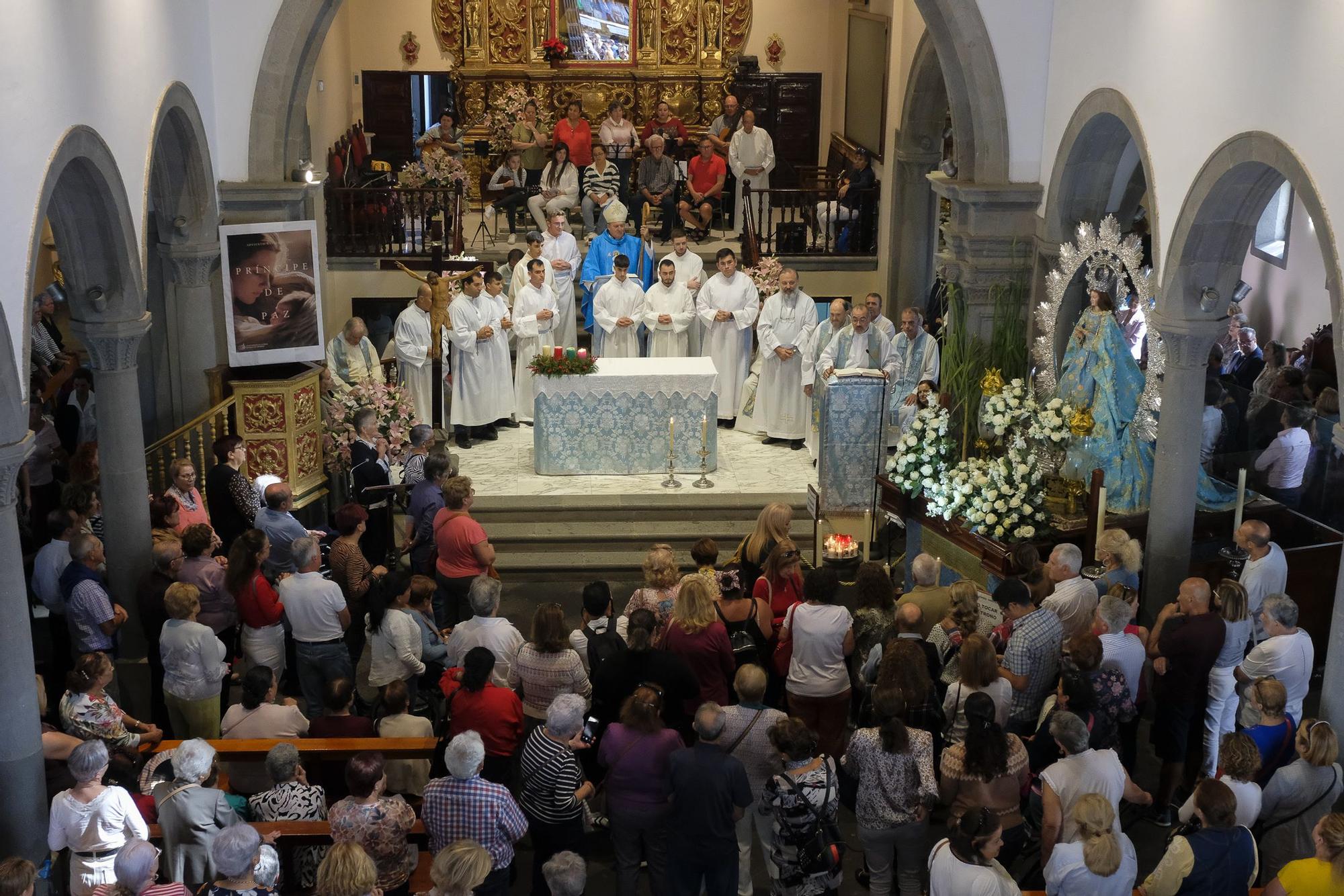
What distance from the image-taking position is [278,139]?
38.7 feet

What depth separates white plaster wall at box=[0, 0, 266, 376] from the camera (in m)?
7.60

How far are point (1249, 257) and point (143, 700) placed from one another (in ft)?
39.4

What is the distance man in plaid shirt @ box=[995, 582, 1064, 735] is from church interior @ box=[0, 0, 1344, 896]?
3 centimetres

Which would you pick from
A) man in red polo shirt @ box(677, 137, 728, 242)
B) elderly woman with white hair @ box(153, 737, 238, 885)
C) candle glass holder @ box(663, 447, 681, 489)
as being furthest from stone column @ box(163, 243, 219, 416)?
man in red polo shirt @ box(677, 137, 728, 242)

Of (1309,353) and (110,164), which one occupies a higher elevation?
(110,164)

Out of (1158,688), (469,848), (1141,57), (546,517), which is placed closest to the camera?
(469,848)

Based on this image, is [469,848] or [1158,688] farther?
[1158,688]

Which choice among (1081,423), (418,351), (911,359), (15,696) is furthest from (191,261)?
(1081,423)

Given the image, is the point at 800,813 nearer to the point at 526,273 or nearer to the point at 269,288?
the point at 269,288

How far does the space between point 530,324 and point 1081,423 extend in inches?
222

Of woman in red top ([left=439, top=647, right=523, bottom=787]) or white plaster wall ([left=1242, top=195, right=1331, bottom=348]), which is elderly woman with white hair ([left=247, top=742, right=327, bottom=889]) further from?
white plaster wall ([left=1242, top=195, right=1331, bottom=348])

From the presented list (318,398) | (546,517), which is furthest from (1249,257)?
(318,398)

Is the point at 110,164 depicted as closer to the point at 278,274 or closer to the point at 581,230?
the point at 278,274

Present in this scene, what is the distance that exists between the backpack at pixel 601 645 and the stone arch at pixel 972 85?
5826 millimetres
